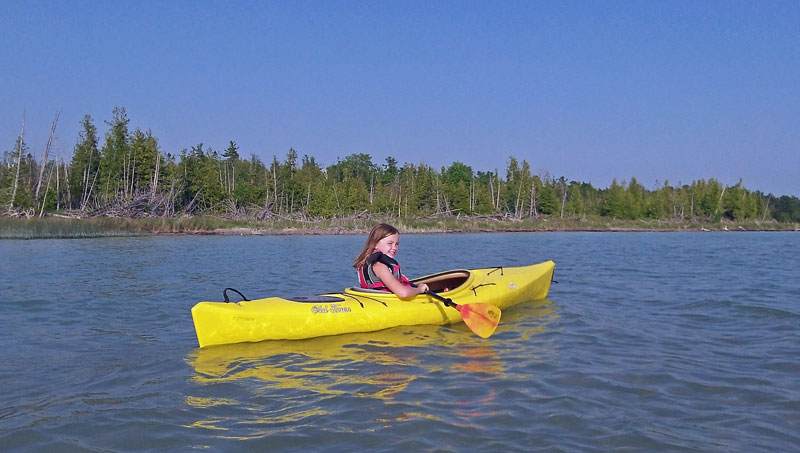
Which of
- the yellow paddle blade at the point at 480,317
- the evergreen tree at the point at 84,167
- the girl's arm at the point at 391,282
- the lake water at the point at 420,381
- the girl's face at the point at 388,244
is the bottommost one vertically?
the lake water at the point at 420,381

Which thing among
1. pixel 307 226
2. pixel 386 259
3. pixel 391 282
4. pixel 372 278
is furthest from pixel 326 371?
pixel 307 226

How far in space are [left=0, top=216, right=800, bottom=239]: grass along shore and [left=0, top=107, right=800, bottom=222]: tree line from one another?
128 inches

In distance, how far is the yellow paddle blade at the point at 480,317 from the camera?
238 inches

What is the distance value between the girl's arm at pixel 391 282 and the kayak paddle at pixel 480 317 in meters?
0.45

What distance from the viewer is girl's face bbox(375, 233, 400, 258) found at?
6.26 meters

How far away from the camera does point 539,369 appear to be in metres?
4.78

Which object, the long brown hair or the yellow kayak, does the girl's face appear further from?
the yellow kayak

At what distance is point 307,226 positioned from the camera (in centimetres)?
3869

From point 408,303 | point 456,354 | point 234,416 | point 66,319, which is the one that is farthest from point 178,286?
point 234,416

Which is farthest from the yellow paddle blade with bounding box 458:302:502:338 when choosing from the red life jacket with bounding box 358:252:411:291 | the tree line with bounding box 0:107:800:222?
the tree line with bounding box 0:107:800:222

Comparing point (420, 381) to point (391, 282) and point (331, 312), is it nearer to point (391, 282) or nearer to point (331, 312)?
point (331, 312)

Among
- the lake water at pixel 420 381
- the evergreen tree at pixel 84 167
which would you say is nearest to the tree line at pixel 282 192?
the evergreen tree at pixel 84 167

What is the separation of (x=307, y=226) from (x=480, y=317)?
33.2 m

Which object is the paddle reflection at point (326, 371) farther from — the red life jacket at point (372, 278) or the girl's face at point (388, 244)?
the girl's face at point (388, 244)
